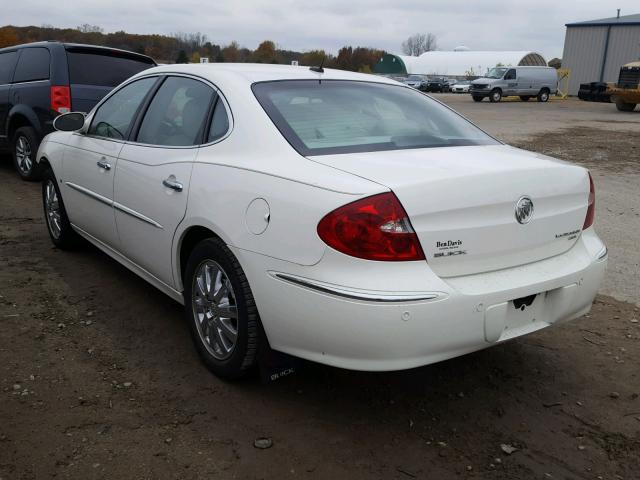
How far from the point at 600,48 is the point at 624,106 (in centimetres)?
1905

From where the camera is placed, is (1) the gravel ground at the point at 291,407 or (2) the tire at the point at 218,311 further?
(2) the tire at the point at 218,311

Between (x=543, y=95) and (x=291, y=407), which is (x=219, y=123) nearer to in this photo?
(x=291, y=407)

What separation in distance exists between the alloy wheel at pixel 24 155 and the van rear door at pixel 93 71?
3.48 feet

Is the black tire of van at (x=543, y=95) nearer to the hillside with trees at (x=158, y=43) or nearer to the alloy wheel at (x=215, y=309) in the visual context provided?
the hillside with trees at (x=158, y=43)

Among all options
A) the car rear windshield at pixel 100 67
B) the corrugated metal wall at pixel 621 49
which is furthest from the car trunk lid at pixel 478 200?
the corrugated metal wall at pixel 621 49

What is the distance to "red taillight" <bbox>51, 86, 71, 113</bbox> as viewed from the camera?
25.5 feet

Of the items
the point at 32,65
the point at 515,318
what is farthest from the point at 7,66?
the point at 515,318

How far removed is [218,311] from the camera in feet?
10.1

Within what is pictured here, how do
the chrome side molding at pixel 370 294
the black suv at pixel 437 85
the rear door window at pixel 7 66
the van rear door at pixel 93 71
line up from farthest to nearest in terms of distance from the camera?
1. the black suv at pixel 437 85
2. the rear door window at pixel 7 66
3. the van rear door at pixel 93 71
4. the chrome side molding at pixel 370 294

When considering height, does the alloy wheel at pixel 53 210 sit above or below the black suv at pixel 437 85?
below

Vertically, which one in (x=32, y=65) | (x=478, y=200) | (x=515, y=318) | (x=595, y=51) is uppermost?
(x=595, y=51)

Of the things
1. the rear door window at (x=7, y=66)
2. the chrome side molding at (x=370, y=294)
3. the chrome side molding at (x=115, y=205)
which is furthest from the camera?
the rear door window at (x=7, y=66)

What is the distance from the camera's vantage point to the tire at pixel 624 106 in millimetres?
27450

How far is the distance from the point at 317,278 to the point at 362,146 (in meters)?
0.81
